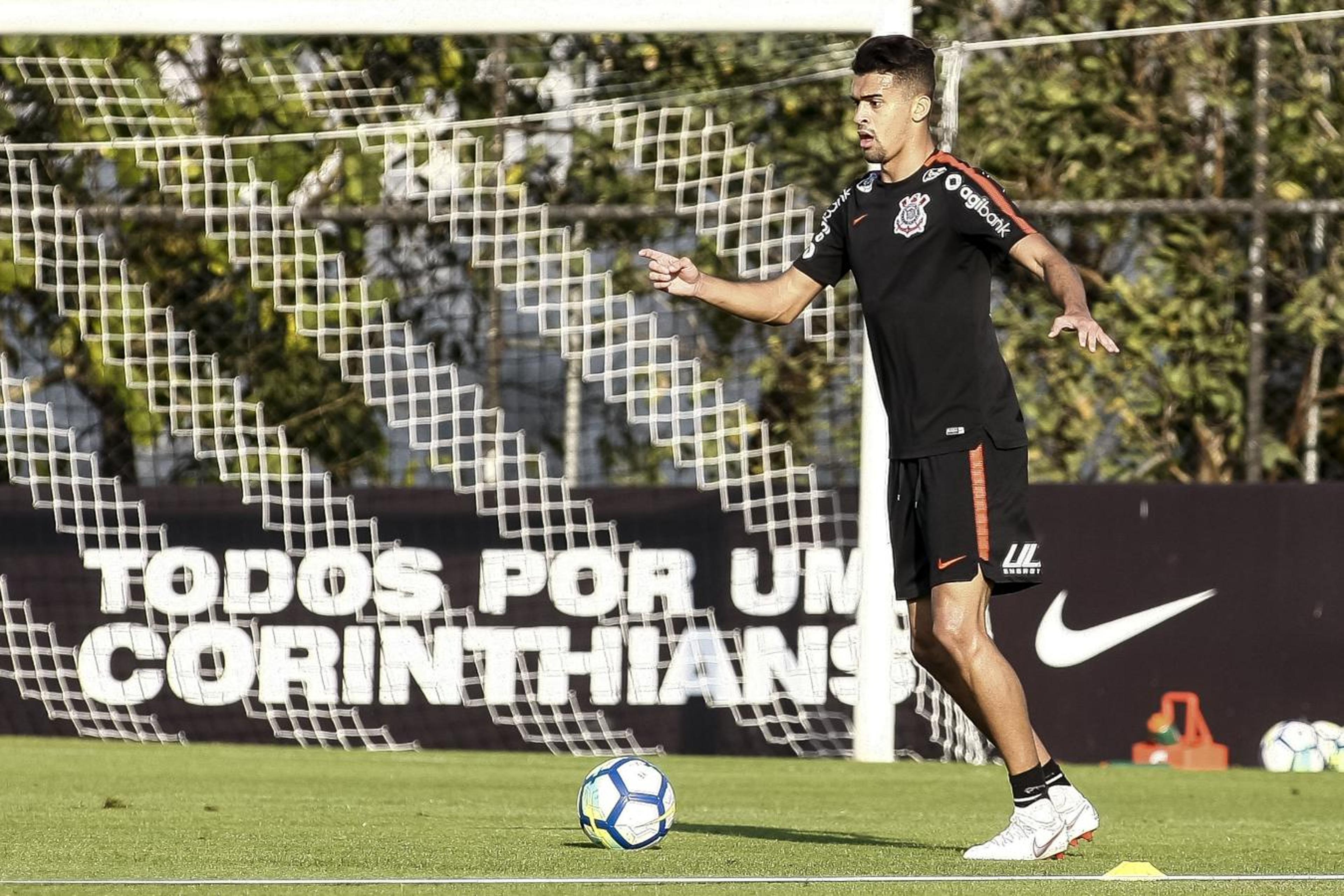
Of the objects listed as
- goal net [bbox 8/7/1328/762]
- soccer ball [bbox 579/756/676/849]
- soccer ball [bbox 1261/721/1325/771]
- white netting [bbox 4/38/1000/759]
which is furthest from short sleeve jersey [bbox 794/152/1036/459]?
soccer ball [bbox 1261/721/1325/771]

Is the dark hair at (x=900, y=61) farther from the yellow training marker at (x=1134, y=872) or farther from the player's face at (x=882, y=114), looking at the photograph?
the yellow training marker at (x=1134, y=872)

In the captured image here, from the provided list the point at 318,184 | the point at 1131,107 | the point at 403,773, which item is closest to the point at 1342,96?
the point at 1131,107

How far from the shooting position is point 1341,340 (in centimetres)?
1016

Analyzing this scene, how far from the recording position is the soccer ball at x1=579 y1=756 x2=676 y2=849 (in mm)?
4629

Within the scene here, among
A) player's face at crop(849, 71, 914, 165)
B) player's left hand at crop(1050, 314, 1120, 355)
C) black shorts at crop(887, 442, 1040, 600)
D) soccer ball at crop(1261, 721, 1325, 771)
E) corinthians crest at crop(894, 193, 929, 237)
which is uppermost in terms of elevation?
player's face at crop(849, 71, 914, 165)

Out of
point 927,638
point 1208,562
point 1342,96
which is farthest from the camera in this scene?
point 1342,96

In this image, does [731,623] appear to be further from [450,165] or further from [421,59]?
[421,59]

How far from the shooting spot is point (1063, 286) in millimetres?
4340

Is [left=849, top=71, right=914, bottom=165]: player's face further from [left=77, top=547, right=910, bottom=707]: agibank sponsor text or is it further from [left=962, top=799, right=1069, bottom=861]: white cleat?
[left=77, top=547, right=910, bottom=707]: agibank sponsor text

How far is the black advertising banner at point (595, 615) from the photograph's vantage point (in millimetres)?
9125

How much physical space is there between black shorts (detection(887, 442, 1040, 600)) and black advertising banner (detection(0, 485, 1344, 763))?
463 centimetres

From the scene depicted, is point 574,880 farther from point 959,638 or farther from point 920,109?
point 920,109

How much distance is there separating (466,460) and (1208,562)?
3.71 meters

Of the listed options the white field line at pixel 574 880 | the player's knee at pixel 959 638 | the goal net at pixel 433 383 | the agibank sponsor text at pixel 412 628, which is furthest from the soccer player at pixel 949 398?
the agibank sponsor text at pixel 412 628
